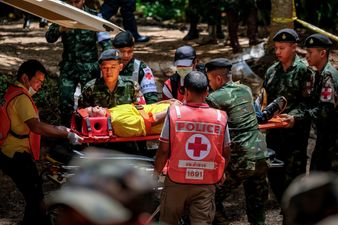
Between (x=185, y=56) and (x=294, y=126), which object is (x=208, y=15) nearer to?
(x=185, y=56)

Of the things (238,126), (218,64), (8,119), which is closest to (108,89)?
(8,119)

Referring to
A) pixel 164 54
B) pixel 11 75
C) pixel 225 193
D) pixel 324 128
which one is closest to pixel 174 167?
pixel 225 193

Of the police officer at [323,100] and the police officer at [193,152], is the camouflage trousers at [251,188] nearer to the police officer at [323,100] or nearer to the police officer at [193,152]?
the police officer at [193,152]

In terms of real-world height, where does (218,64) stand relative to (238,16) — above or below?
above

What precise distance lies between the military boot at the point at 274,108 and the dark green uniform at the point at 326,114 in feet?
1.21

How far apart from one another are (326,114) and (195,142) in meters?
2.06

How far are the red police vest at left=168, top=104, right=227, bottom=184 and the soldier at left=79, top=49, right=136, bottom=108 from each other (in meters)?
1.31

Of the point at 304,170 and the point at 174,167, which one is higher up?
the point at 174,167

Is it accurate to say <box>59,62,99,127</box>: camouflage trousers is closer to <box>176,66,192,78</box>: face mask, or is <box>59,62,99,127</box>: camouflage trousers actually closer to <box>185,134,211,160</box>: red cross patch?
<box>176,66,192,78</box>: face mask

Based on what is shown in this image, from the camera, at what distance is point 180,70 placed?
25.5 ft

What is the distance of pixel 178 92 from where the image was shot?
7805mm

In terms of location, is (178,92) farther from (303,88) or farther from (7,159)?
(7,159)

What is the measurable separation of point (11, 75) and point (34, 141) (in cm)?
411

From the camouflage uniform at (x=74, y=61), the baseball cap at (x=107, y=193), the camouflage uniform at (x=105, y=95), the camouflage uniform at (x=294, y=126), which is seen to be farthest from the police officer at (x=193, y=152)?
the baseball cap at (x=107, y=193)
